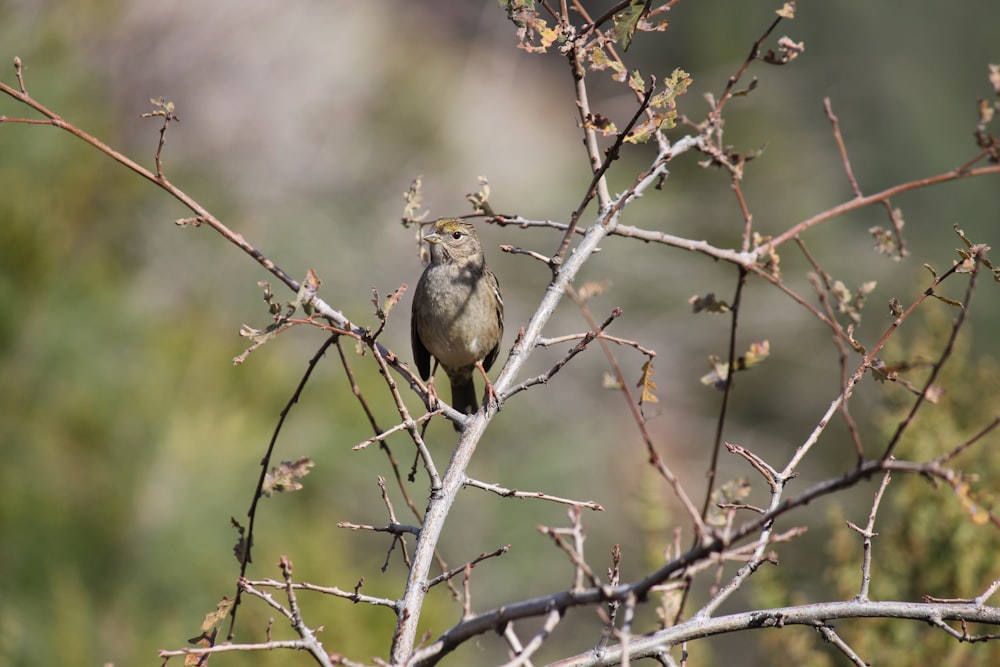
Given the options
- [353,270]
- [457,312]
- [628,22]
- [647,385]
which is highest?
[353,270]

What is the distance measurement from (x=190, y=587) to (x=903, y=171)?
27.9ft

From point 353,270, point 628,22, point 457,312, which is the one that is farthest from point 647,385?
point 353,270

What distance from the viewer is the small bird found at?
3.88 metres

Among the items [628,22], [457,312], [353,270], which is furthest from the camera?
[353,270]

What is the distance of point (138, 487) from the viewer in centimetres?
559

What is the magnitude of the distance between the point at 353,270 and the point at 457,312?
662 cm

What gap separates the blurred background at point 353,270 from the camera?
5.42m

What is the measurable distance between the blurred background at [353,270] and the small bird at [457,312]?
55cm

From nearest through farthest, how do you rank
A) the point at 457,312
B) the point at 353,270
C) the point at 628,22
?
the point at 628,22 < the point at 457,312 < the point at 353,270

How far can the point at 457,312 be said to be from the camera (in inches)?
152

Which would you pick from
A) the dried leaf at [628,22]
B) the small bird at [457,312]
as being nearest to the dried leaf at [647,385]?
the dried leaf at [628,22]

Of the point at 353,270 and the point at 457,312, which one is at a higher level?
the point at 353,270

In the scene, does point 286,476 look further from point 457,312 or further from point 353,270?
point 353,270

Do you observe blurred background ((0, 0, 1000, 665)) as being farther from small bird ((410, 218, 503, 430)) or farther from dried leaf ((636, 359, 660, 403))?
dried leaf ((636, 359, 660, 403))
